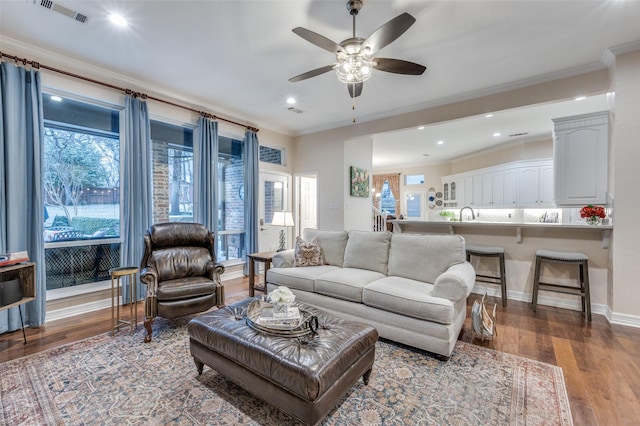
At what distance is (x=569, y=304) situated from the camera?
3.69 meters

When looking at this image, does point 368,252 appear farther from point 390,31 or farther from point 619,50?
point 619,50

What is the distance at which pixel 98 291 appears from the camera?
368 cm

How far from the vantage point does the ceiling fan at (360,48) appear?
6.97 ft

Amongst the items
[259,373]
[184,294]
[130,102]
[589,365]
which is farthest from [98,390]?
[589,365]

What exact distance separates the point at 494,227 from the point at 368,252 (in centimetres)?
215

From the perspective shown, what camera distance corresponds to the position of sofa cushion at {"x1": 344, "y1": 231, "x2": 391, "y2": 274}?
11.4ft

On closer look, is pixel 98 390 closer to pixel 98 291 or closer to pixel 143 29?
pixel 98 291

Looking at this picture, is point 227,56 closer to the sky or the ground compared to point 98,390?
closer to the sky

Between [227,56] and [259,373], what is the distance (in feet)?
10.6

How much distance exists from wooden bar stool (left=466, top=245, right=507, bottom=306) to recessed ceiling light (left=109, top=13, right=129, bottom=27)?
4.78 meters

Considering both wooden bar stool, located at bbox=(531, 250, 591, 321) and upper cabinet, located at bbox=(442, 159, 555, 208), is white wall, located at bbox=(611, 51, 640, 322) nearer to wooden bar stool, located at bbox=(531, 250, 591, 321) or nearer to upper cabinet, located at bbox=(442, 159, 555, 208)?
wooden bar stool, located at bbox=(531, 250, 591, 321)

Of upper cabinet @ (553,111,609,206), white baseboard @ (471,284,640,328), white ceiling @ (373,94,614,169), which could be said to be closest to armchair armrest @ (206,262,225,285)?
white baseboard @ (471,284,640,328)

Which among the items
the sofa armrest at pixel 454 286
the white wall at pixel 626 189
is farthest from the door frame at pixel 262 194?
the white wall at pixel 626 189

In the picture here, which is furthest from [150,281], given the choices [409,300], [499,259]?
[499,259]
